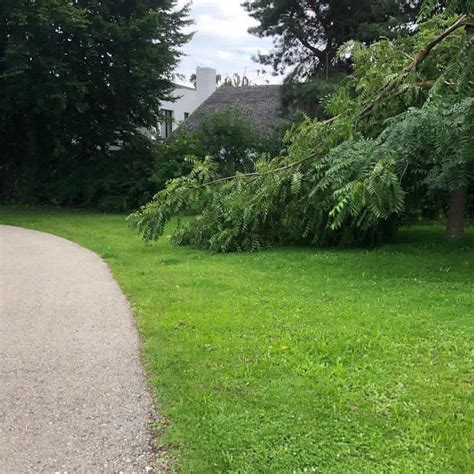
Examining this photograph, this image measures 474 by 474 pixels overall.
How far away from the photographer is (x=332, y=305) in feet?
20.0

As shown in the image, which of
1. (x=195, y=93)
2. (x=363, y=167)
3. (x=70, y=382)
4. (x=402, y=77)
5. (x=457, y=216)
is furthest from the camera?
(x=195, y=93)

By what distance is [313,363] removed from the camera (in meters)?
4.27

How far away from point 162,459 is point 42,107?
59.4ft

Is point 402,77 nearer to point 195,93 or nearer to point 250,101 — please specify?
point 250,101

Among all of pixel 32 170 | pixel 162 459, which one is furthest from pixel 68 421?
pixel 32 170

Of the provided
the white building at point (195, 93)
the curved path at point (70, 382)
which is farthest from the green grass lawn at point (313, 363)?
the white building at point (195, 93)

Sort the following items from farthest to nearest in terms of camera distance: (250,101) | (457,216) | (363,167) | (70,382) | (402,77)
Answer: (250,101) < (457,216) < (402,77) < (363,167) < (70,382)

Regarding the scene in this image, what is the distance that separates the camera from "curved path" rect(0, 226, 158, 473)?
3.06 meters

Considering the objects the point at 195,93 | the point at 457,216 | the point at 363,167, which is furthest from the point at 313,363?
the point at 195,93

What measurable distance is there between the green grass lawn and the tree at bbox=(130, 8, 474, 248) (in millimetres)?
1217

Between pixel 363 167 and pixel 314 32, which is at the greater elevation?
pixel 314 32

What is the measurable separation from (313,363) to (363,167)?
12.4 ft

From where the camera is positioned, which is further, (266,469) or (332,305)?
(332,305)

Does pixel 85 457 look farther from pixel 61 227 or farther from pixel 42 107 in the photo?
pixel 42 107
